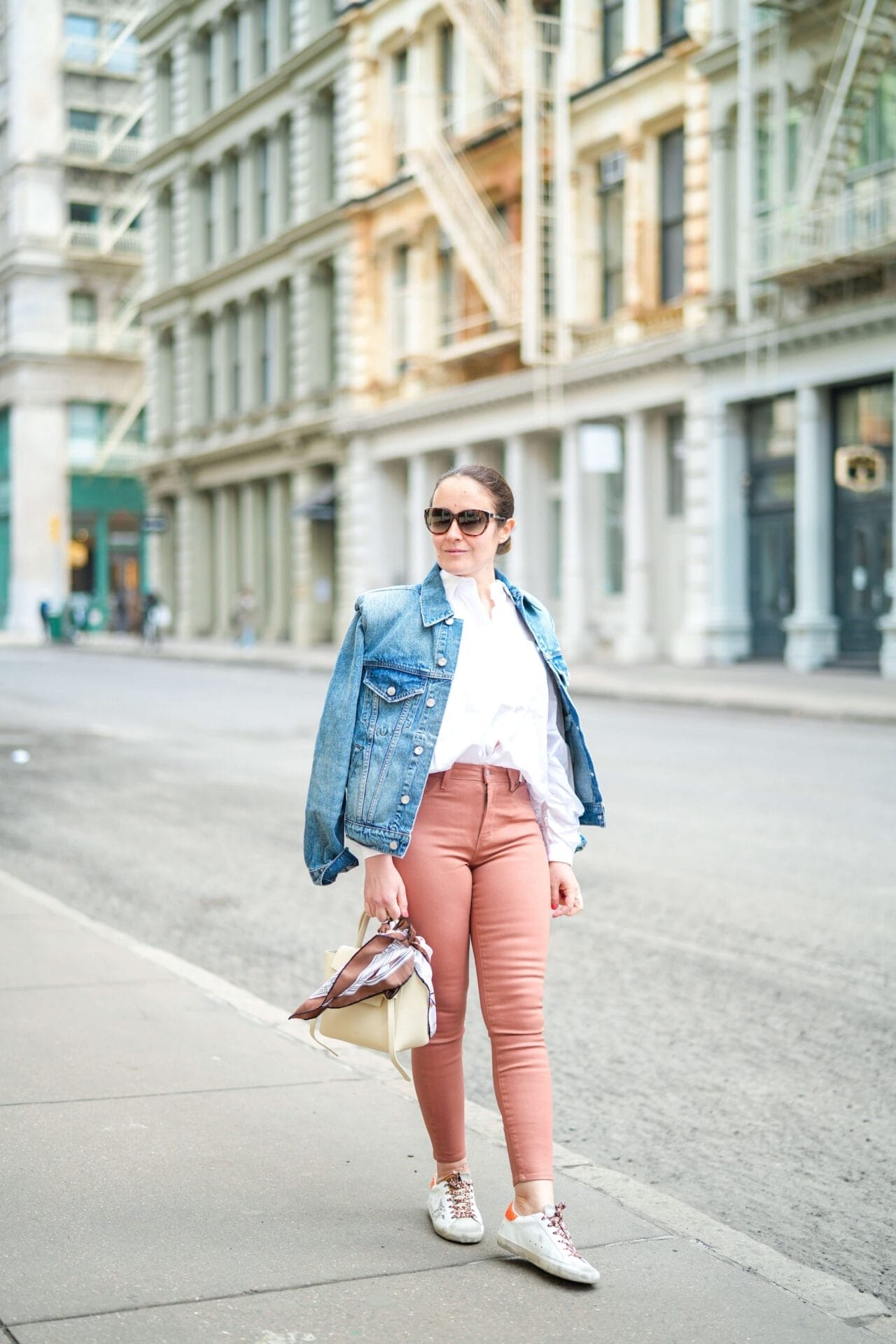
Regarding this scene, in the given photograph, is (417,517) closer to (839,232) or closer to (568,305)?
(568,305)

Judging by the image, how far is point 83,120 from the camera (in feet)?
213

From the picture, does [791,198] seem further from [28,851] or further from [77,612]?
[77,612]

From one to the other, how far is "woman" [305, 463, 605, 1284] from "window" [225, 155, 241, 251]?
45.1 metres

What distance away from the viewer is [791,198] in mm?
26828

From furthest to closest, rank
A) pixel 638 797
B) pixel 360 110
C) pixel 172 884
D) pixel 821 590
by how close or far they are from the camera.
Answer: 1. pixel 360 110
2. pixel 821 590
3. pixel 638 797
4. pixel 172 884

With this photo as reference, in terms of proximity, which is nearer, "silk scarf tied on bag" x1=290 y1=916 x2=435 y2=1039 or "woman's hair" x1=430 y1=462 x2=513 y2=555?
"silk scarf tied on bag" x1=290 y1=916 x2=435 y2=1039

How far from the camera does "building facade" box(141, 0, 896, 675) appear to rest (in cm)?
2622

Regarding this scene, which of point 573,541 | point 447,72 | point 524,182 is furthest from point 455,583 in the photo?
point 447,72

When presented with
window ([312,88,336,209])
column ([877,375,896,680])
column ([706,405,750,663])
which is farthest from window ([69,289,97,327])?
column ([877,375,896,680])

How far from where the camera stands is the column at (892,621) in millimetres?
24438

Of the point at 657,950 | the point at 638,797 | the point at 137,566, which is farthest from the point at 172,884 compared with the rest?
the point at 137,566

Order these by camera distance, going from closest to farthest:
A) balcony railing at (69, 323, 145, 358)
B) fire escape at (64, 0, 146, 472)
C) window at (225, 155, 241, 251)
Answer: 1. window at (225, 155, 241, 251)
2. fire escape at (64, 0, 146, 472)
3. balcony railing at (69, 323, 145, 358)

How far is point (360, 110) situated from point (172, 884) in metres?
33.0

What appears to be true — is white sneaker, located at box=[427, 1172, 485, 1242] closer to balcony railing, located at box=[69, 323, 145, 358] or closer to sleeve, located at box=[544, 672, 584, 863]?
sleeve, located at box=[544, 672, 584, 863]
